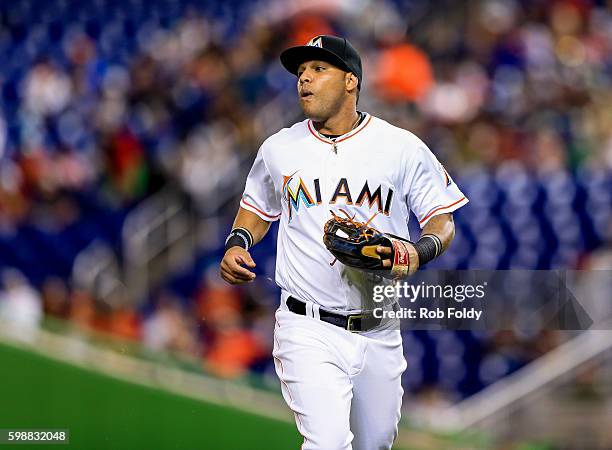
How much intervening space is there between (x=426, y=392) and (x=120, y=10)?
17.8ft

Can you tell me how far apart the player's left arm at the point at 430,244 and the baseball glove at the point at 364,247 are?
1 cm

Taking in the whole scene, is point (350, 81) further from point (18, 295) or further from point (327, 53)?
point (18, 295)

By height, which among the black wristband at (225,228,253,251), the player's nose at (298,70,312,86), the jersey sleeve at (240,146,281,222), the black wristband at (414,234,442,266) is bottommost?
the black wristband at (414,234,442,266)

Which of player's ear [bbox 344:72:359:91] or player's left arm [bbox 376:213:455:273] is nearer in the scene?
player's left arm [bbox 376:213:455:273]

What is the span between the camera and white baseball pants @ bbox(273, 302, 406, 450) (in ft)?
11.8

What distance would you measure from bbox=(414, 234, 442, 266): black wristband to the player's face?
0.56 meters

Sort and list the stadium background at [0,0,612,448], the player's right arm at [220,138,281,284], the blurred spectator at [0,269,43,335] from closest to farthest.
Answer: the player's right arm at [220,138,281,284]
the stadium background at [0,0,612,448]
the blurred spectator at [0,269,43,335]

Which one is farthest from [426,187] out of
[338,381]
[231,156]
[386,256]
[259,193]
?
[231,156]

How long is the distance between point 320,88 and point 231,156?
3861 millimetres

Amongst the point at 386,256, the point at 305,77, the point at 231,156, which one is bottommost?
the point at 386,256

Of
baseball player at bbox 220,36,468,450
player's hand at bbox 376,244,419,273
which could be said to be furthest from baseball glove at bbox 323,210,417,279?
baseball player at bbox 220,36,468,450

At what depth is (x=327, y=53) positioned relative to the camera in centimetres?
384

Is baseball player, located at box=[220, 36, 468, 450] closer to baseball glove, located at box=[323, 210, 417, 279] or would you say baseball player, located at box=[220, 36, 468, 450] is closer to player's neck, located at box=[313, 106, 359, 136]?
player's neck, located at box=[313, 106, 359, 136]

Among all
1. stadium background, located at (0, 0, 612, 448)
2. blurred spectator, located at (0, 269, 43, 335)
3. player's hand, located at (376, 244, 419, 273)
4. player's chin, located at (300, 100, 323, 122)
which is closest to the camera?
player's hand, located at (376, 244, 419, 273)
